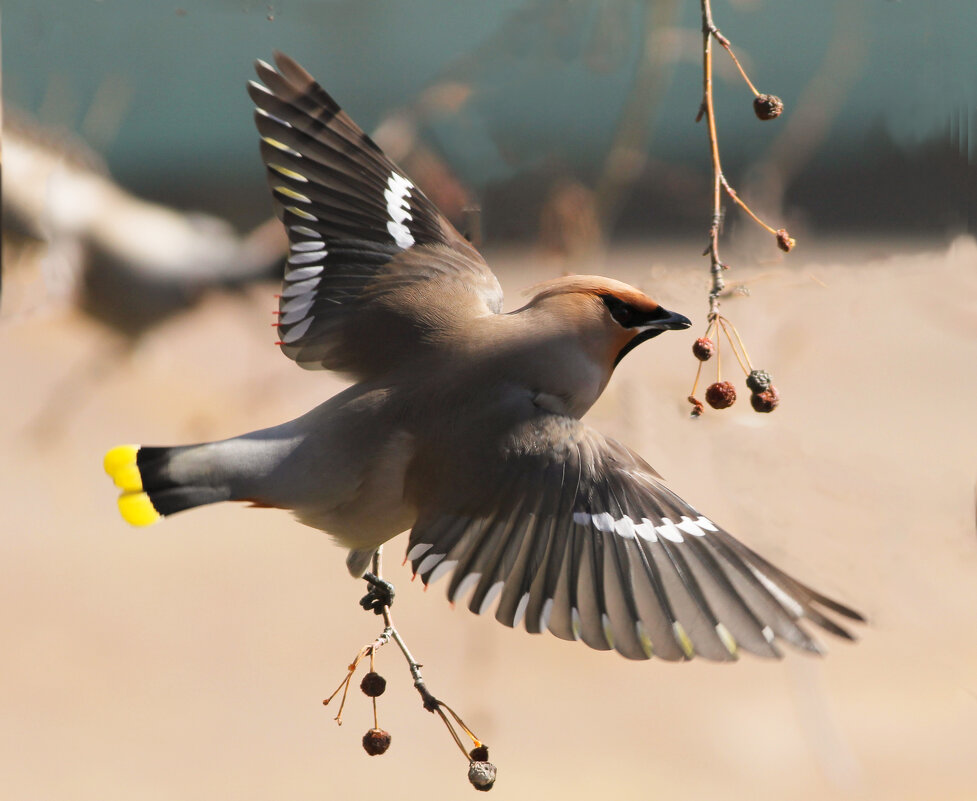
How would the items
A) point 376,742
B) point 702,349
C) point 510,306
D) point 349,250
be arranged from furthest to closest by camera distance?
point 510,306 → point 349,250 → point 376,742 → point 702,349

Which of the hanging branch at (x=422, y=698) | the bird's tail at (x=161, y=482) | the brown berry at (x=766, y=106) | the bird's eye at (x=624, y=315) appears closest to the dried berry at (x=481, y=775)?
the hanging branch at (x=422, y=698)

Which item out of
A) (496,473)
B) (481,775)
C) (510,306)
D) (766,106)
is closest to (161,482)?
(496,473)

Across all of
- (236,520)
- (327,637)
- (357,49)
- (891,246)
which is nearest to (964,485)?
(891,246)

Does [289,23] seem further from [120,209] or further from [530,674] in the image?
[530,674]

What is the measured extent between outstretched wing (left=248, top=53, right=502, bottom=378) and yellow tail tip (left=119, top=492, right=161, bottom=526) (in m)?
0.27

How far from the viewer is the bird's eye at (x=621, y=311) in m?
1.51

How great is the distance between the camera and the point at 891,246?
2.80m

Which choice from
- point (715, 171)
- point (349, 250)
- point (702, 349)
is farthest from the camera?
point (349, 250)

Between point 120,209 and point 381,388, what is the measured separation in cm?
131

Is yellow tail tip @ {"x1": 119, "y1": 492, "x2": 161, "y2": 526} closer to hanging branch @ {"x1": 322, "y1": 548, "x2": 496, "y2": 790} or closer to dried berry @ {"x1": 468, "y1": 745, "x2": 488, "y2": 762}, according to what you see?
hanging branch @ {"x1": 322, "y1": 548, "x2": 496, "y2": 790}

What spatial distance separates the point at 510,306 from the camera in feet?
14.5

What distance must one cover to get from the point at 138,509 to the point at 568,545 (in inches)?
21.2

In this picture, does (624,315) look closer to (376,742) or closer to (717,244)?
(717,244)

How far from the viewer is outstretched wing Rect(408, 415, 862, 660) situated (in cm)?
146
